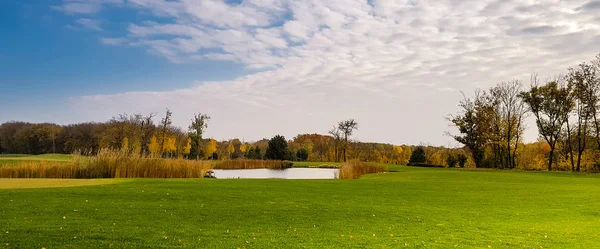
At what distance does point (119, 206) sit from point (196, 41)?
14088mm

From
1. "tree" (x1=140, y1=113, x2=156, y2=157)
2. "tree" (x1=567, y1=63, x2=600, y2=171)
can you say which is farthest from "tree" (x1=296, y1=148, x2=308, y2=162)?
"tree" (x1=567, y1=63, x2=600, y2=171)

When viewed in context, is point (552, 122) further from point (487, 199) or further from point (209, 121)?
point (209, 121)

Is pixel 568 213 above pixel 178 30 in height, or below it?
below

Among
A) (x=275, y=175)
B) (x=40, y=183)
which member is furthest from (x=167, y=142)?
(x=40, y=183)

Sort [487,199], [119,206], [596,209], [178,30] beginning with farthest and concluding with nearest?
[178,30]
[487,199]
[596,209]
[119,206]

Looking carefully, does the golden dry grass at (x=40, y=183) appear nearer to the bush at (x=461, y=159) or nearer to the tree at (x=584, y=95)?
the tree at (x=584, y=95)

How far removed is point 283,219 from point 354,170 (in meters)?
19.9

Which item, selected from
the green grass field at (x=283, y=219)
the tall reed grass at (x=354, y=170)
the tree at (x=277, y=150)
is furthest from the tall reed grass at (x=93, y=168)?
the tree at (x=277, y=150)

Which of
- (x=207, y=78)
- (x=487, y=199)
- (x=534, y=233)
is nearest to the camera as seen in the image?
(x=534, y=233)

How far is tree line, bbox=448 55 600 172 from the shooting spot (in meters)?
36.5

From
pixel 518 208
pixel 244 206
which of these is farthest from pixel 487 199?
pixel 244 206

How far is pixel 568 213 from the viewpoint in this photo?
10.9 m

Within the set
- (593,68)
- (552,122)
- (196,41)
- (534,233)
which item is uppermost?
(593,68)

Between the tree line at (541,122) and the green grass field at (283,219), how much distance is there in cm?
2750
